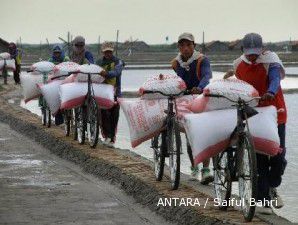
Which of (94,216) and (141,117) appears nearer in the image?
(94,216)

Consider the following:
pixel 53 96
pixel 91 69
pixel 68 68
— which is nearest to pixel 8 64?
pixel 53 96

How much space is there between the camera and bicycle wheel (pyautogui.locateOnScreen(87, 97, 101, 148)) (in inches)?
497

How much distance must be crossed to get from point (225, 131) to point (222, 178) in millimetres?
616

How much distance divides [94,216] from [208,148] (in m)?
1.24

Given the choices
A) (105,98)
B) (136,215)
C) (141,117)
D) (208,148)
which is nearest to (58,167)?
(105,98)

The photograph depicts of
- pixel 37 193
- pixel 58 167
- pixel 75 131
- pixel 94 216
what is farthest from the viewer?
pixel 75 131

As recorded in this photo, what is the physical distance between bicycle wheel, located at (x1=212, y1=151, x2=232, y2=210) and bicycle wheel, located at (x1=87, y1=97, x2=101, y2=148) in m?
4.65

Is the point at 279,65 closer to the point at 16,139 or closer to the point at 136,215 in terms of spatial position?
the point at 136,215

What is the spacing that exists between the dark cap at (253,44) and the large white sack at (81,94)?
530 cm

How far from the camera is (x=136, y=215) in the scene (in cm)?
821

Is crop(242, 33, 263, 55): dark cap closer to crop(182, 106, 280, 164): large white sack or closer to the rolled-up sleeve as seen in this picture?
the rolled-up sleeve

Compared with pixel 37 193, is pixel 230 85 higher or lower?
higher

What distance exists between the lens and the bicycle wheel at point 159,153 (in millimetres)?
9211

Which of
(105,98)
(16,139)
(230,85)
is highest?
(230,85)
